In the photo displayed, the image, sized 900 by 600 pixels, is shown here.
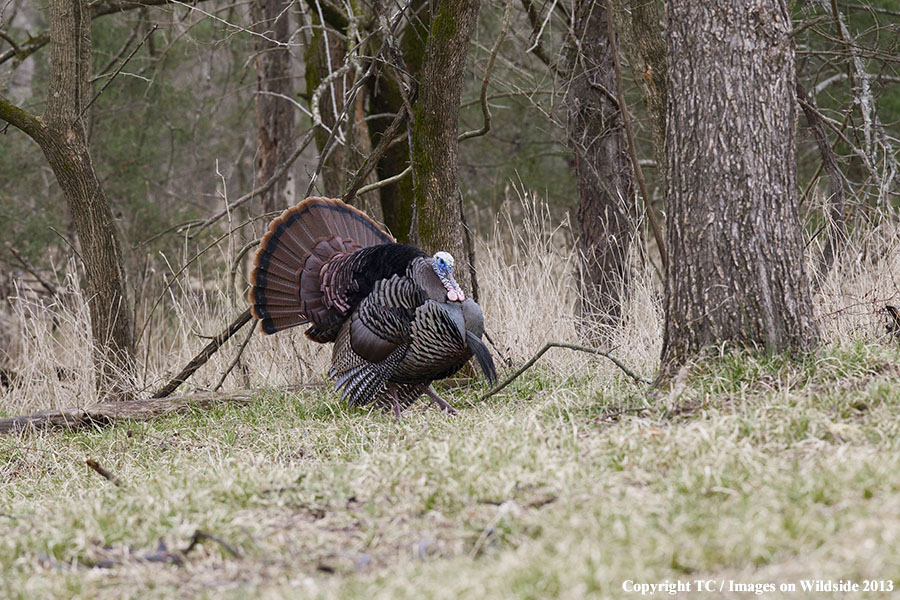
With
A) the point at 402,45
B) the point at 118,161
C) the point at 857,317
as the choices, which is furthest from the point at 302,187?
the point at 857,317

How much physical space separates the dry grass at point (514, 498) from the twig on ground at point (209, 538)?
2cm

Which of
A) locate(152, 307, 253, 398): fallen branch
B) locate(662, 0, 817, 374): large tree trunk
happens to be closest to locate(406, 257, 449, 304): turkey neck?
locate(662, 0, 817, 374): large tree trunk

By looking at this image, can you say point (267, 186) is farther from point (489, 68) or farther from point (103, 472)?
point (103, 472)

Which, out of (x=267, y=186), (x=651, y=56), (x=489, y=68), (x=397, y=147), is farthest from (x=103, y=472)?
(x=397, y=147)

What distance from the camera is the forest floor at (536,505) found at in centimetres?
232

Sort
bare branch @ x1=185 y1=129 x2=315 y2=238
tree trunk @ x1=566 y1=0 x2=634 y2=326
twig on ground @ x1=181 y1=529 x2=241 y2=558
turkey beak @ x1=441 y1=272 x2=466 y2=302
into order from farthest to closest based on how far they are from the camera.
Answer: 1. tree trunk @ x1=566 y1=0 x2=634 y2=326
2. bare branch @ x1=185 y1=129 x2=315 y2=238
3. turkey beak @ x1=441 y1=272 x2=466 y2=302
4. twig on ground @ x1=181 y1=529 x2=241 y2=558

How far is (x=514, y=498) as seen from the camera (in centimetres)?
294

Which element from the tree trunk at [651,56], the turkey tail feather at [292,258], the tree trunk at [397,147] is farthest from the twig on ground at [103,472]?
the tree trunk at [397,147]

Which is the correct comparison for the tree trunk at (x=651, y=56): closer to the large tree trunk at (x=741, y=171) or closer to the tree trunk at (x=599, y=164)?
the tree trunk at (x=599, y=164)

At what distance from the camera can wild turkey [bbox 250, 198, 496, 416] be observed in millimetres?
5008

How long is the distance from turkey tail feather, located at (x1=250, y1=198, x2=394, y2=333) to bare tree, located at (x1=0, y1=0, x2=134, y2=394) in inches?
47.3

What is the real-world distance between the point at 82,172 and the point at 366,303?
228cm

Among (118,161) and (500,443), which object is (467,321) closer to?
(500,443)

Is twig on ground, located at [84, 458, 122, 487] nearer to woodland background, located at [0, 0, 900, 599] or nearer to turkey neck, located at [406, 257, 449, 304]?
woodland background, located at [0, 0, 900, 599]
